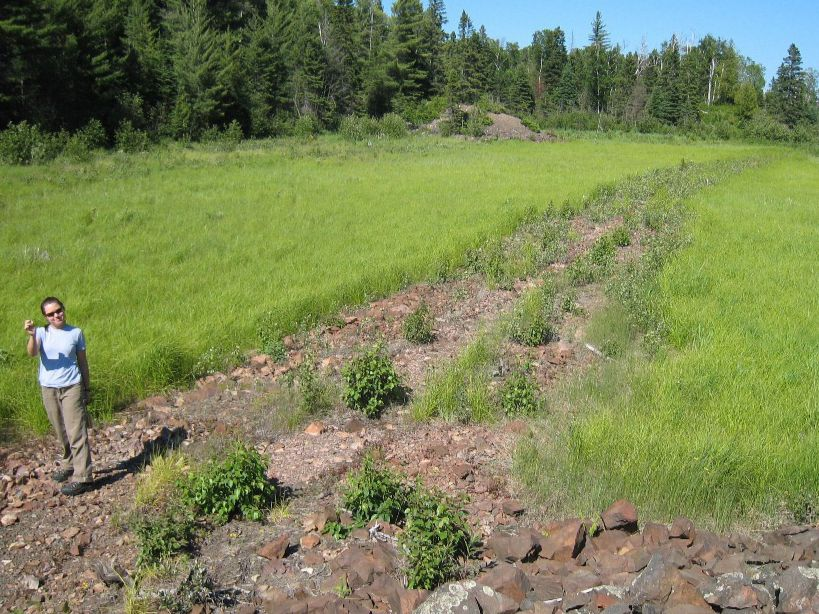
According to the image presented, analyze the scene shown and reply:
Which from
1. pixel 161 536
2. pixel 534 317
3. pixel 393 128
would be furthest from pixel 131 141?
pixel 161 536

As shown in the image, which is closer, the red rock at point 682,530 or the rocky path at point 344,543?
the rocky path at point 344,543

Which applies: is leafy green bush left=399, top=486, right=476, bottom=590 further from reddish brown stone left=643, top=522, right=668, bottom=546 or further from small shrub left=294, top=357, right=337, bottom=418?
small shrub left=294, top=357, right=337, bottom=418

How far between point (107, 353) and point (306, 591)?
4.10 meters

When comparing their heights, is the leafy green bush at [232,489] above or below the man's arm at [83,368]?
below

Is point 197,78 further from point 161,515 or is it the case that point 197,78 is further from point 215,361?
point 161,515

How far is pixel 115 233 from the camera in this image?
486 inches

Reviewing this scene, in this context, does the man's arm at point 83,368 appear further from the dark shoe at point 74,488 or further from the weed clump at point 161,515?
the weed clump at point 161,515

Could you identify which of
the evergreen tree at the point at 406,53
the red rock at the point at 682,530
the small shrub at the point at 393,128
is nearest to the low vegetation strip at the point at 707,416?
the red rock at the point at 682,530

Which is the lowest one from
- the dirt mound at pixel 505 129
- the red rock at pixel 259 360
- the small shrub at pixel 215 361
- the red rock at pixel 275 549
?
the red rock at pixel 275 549

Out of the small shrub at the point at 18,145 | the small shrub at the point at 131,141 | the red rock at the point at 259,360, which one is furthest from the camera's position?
the small shrub at the point at 131,141

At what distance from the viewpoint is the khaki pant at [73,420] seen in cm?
544

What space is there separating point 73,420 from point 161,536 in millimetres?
1482

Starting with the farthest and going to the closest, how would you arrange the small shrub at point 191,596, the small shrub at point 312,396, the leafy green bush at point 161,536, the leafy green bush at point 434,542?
the small shrub at point 312,396 < the leafy green bush at point 161,536 < the leafy green bush at point 434,542 < the small shrub at point 191,596

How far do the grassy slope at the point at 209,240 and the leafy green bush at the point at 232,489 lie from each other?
86.8 inches
